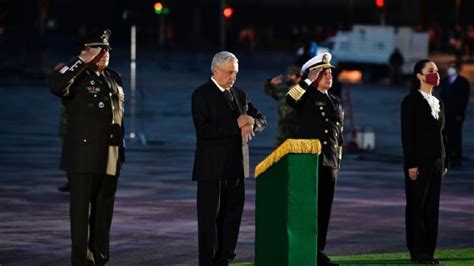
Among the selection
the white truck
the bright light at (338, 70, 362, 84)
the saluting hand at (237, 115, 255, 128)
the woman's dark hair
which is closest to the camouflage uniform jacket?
the woman's dark hair

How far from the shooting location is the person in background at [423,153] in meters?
13.4

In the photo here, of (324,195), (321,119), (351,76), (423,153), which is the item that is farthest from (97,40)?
(351,76)

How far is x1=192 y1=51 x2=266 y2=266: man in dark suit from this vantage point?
473 inches

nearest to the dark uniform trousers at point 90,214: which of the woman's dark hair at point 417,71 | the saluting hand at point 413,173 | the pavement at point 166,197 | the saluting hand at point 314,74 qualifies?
the pavement at point 166,197

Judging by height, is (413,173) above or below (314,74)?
below

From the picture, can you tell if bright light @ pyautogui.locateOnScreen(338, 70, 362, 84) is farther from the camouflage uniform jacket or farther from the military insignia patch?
the military insignia patch

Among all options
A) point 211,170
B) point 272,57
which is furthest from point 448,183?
point 272,57

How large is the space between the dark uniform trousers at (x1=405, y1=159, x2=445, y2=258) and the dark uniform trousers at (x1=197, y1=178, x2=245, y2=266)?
197 cm

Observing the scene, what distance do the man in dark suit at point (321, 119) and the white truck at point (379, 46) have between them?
4336 cm

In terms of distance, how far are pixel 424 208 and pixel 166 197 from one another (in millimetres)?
6072

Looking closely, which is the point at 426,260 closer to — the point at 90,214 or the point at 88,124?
the point at 90,214

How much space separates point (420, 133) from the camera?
1341cm

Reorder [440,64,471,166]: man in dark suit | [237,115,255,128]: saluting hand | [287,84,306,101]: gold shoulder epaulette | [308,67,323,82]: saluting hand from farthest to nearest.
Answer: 1. [440,64,471,166]: man in dark suit
2. [308,67,323,82]: saluting hand
3. [287,84,306,101]: gold shoulder epaulette
4. [237,115,255,128]: saluting hand

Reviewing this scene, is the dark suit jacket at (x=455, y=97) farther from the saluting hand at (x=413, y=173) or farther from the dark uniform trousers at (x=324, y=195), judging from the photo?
the dark uniform trousers at (x=324, y=195)
